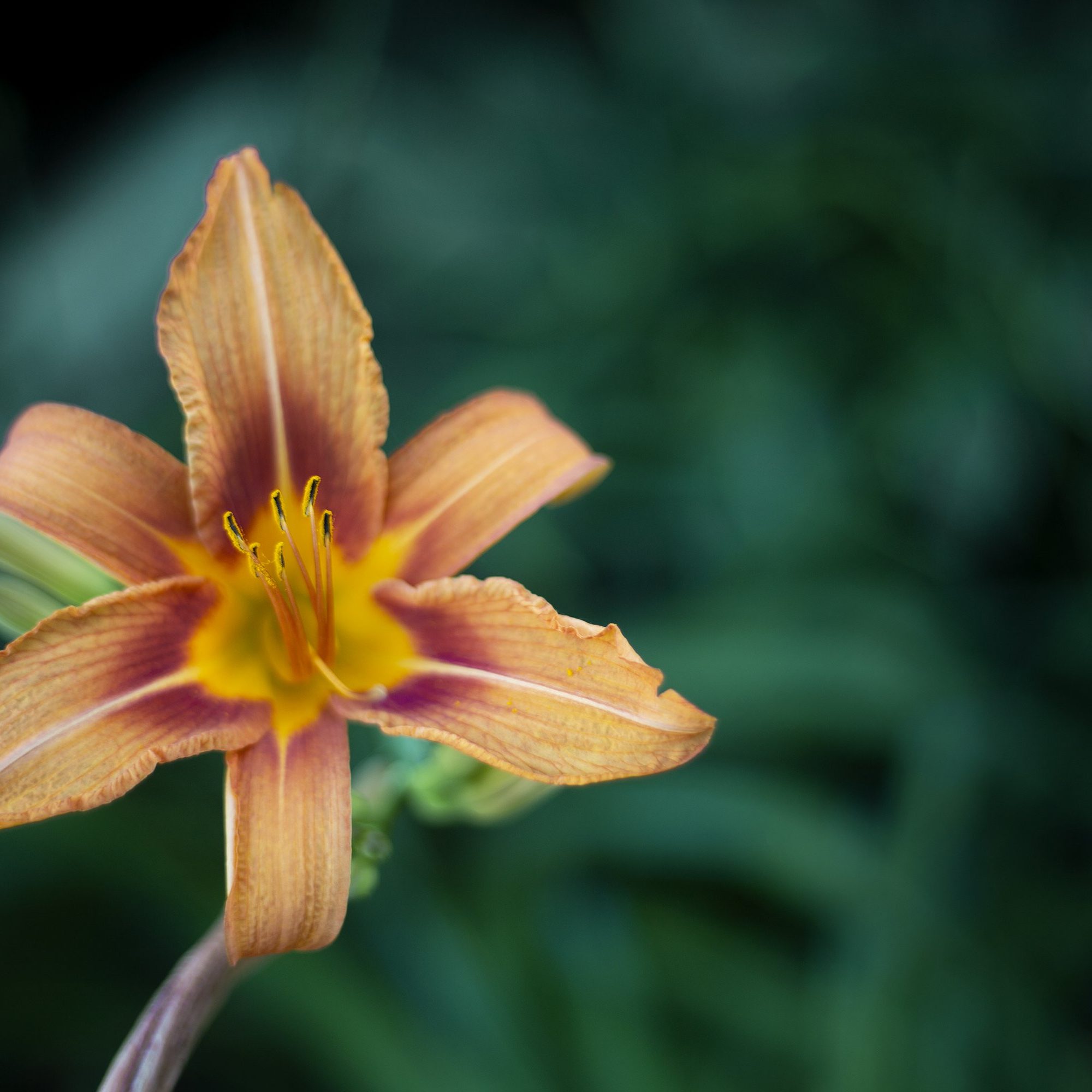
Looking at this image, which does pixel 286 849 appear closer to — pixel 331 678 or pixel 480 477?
pixel 331 678

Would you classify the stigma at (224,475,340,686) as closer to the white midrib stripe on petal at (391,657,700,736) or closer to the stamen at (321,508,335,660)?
the stamen at (321,508,335,660)

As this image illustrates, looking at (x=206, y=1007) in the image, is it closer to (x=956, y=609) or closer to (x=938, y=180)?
(x=956, y=609)

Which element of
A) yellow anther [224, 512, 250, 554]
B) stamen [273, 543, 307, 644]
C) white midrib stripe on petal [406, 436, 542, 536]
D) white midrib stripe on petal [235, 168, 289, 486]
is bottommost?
stamen [273, 543, 307, 644]

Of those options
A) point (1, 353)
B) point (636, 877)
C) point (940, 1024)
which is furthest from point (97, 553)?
point (940, 1024)

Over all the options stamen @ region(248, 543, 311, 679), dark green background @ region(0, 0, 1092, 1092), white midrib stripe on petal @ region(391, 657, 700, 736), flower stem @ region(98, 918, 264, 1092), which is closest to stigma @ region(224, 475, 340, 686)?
stamen @ region(248, 543, 311, 679)

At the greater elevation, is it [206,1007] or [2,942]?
[206,1007]

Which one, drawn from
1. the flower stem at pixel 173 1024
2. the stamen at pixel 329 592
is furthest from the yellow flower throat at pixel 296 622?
the flower stem at pixel 173 1024

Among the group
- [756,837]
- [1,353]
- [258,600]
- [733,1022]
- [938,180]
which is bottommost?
[733,1022]
